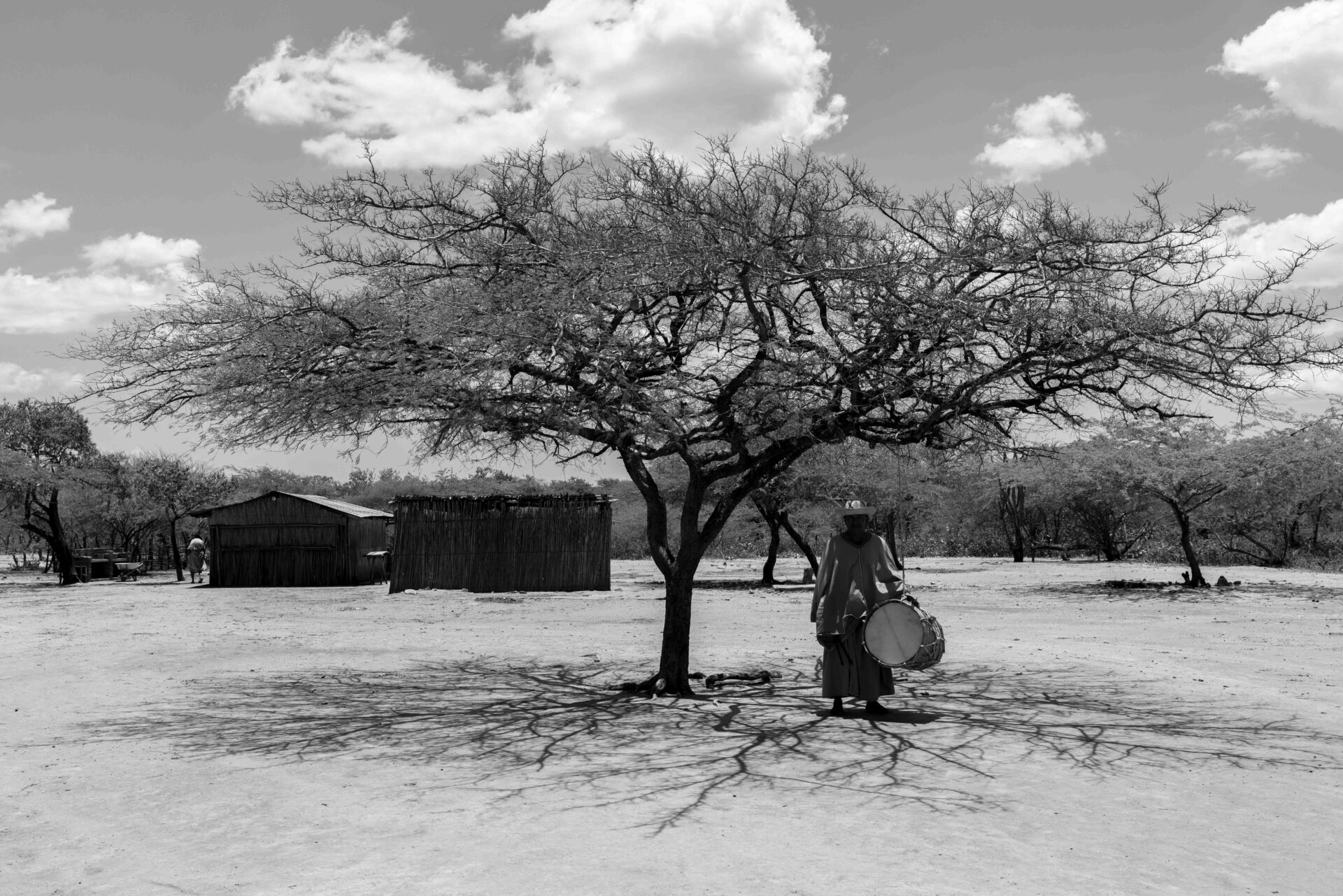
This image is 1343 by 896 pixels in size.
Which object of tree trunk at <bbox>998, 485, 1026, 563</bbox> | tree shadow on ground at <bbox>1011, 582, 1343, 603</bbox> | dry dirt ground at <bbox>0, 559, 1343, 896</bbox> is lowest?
dry dirt ground at <bbox>0, 559, 1343, 896</bbox>

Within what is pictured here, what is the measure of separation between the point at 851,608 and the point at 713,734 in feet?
5.46

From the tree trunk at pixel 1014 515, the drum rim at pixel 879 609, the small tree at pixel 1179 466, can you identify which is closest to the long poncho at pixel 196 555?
the small tree at pixel 1179 466

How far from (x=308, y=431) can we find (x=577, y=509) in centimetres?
1852

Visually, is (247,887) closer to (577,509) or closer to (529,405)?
(529,405)

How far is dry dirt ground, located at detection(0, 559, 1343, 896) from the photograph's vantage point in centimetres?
514

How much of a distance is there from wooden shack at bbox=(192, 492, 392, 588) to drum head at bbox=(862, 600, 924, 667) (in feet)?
83.9

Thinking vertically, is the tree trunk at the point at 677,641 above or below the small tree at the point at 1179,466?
below

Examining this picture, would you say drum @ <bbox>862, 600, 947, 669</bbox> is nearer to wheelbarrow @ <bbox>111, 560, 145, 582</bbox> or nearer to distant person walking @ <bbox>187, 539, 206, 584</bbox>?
distant person walking @ <bbox>187, 539, 206, 584</bbox>

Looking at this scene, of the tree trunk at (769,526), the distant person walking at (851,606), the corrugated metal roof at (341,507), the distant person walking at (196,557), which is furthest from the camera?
the distant person walking at (196,557)

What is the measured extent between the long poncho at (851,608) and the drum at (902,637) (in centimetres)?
18

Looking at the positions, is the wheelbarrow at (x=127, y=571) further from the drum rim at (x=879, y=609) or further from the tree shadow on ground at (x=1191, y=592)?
the drum rim at (x=879, y=609)

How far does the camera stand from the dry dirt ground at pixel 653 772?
5137 millimetres

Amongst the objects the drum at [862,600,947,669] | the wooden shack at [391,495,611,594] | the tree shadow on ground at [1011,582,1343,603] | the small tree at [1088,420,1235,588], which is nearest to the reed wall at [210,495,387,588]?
the wooden shack at [391,495,611,594]

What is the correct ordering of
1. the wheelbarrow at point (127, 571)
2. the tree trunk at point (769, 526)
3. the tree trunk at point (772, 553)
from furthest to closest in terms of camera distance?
the wheelbarrow at point (127, 571) → the tree trunk at point (772, 553) → the tree trunk at point (769, 526)
